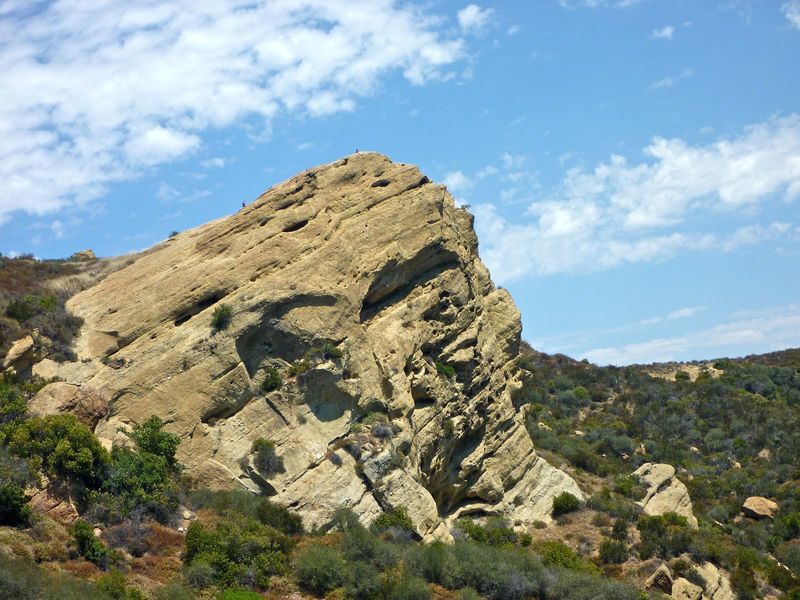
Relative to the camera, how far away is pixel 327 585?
22.5 metres

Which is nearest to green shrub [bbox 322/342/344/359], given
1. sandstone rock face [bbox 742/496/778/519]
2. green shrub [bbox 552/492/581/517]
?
green shrub [bbox 552/492/581/517]

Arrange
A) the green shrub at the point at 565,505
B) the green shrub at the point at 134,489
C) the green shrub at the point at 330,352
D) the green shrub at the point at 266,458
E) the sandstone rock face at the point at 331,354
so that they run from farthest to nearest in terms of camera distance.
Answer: the green shrub at the point at 565,505 < the green shrub at the point at 330,352 < the sandstone rock face at the point at 331,354 < the green shrub at the point at 266,458 < the green shrub at the point at 134,489

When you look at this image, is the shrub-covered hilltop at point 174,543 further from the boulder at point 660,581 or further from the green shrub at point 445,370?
the green shrub at point 445,370

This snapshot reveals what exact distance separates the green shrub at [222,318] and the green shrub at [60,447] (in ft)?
18.8

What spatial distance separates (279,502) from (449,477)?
348 inches

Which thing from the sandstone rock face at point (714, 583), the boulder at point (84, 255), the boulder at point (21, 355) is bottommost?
the sandstone rock face at point (714, 583)

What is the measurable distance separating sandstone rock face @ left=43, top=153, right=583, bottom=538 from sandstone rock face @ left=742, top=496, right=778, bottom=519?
10830mm

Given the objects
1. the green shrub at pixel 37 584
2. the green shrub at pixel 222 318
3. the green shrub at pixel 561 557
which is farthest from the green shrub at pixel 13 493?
the green shrub at pixel 561 557

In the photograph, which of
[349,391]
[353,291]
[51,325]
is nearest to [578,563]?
[349,391]

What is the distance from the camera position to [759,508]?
4219 cm

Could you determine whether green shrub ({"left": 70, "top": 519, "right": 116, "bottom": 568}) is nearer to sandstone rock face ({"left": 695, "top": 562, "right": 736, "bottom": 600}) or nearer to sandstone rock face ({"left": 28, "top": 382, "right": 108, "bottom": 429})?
sandstone rock face ({"left": 28, "top": 382, "right": 108, "bottom": 429})

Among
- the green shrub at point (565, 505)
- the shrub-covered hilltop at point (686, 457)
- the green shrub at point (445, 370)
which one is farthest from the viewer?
the green shrub at point (565, 505)

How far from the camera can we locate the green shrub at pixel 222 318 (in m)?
27.7

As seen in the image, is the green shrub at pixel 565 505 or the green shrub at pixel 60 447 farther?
the green shrub at pixel 565 505
